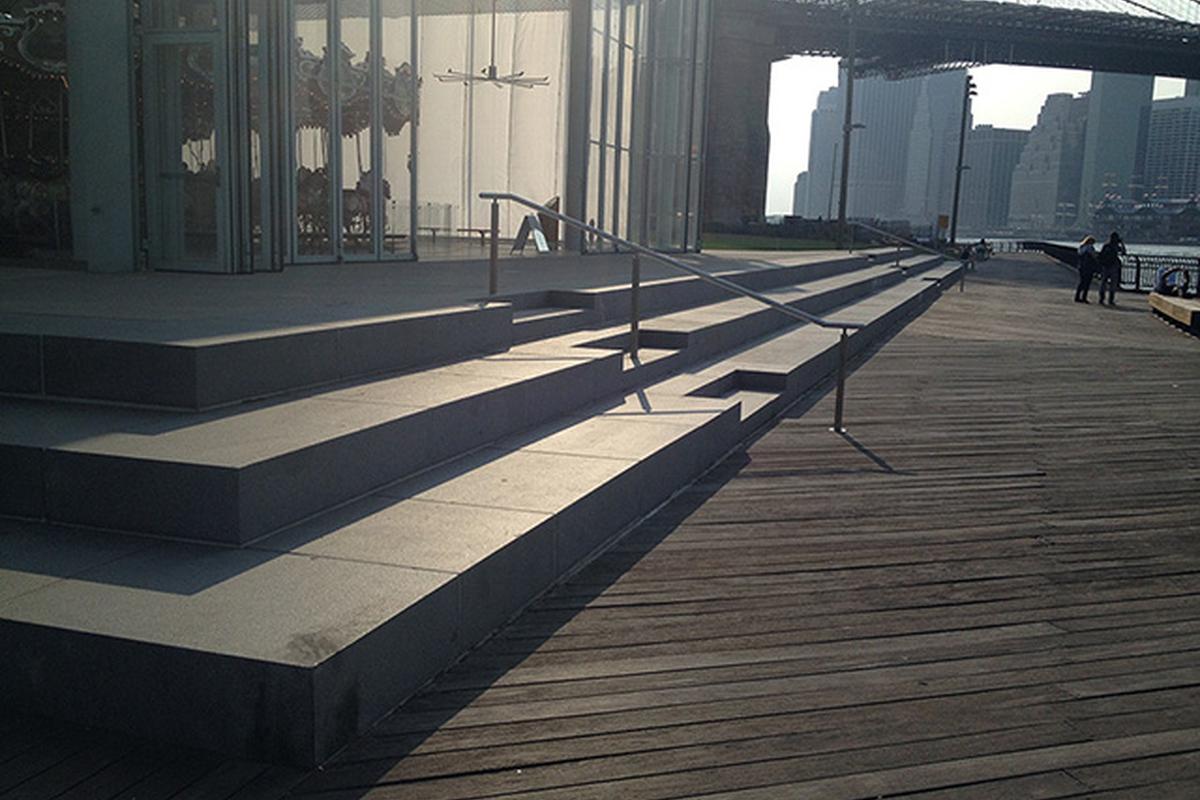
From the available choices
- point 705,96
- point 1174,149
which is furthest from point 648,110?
point 1174,149

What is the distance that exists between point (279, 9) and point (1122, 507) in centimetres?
1028

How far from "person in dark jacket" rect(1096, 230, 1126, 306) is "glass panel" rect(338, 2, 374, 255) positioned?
18272 mm

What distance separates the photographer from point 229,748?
3.20 meters

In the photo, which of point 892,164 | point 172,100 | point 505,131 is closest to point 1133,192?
point 892,164

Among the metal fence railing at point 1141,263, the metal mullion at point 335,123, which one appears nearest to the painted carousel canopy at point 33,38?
the metal mullion at point 335,123

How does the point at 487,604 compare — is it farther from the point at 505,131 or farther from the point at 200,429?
the point at 505,131

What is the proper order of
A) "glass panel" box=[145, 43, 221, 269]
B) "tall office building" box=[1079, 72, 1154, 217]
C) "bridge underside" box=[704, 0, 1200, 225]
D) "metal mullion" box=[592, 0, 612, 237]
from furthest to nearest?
"tall office building" box=[1079, 72, 1154, 217] < "bridge underside" box=[704, 0, 1200, 225] < "metal mullion" box=[592, 0, 612, 237] < "glass panel" box=[145, 43, 221, 269]

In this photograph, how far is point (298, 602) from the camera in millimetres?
3602

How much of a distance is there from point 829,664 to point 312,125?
1190cm

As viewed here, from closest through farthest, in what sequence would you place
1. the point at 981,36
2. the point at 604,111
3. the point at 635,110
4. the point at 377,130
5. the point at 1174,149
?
the point at 377,130, the point at 604,111, the point at 635,110, the point at 981,36, the point at 1174,149

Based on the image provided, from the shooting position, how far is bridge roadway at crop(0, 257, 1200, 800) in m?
3.22

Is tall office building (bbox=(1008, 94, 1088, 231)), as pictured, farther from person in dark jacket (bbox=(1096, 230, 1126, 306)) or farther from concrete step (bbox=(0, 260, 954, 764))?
concrete step (bbox=(0, 260, 954, 764))

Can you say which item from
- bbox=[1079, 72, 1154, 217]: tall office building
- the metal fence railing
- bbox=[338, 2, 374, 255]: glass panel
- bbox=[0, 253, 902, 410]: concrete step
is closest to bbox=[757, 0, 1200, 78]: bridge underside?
the metal fence railing

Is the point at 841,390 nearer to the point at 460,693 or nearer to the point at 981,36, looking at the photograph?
the point at 460,693
